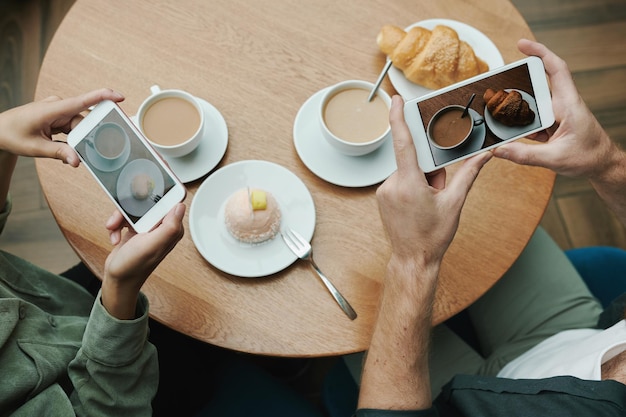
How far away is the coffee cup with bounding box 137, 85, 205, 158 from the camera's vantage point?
3.36 feet

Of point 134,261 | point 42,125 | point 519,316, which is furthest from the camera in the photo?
point 519,316

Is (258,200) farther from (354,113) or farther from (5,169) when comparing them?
(5,169)

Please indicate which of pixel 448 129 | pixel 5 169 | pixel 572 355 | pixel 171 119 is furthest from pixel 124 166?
pixel 572 355

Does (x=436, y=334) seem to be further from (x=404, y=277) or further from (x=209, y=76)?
(x=209, y=76)

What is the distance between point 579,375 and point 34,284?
1.09 m

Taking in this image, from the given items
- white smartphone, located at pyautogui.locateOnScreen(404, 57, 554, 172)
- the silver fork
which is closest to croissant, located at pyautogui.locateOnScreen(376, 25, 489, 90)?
white smartphone, located at pyautogui.locateOnScreen(404, 57, 554, 172)

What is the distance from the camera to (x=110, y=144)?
92cm

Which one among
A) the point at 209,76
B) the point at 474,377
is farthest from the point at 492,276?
the point at 209,76

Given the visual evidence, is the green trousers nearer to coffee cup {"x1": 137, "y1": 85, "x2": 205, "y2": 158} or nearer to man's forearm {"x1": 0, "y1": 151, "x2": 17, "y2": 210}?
coffee cup {"x1": 137, "y1": 85, "x2": 205, "y2": 158}

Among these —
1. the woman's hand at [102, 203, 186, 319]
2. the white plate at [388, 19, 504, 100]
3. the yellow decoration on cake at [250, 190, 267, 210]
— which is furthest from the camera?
the white plate at [388, 19, 504, 100]

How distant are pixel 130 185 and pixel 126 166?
0.12 feet

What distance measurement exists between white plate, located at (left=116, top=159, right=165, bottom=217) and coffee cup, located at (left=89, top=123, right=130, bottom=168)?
0.09 feet

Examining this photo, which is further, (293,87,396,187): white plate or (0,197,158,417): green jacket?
(293,87,396,187): white plate

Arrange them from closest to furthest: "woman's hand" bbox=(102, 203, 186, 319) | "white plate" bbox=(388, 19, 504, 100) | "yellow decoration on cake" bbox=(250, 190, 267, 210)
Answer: "woman's hand" bbox=(102, 203, 186, 319) < "yellow decoration on cake" bbox=(250, 190, 267, 210) < "white plate" bbox=(388, 19, 504, 100)
